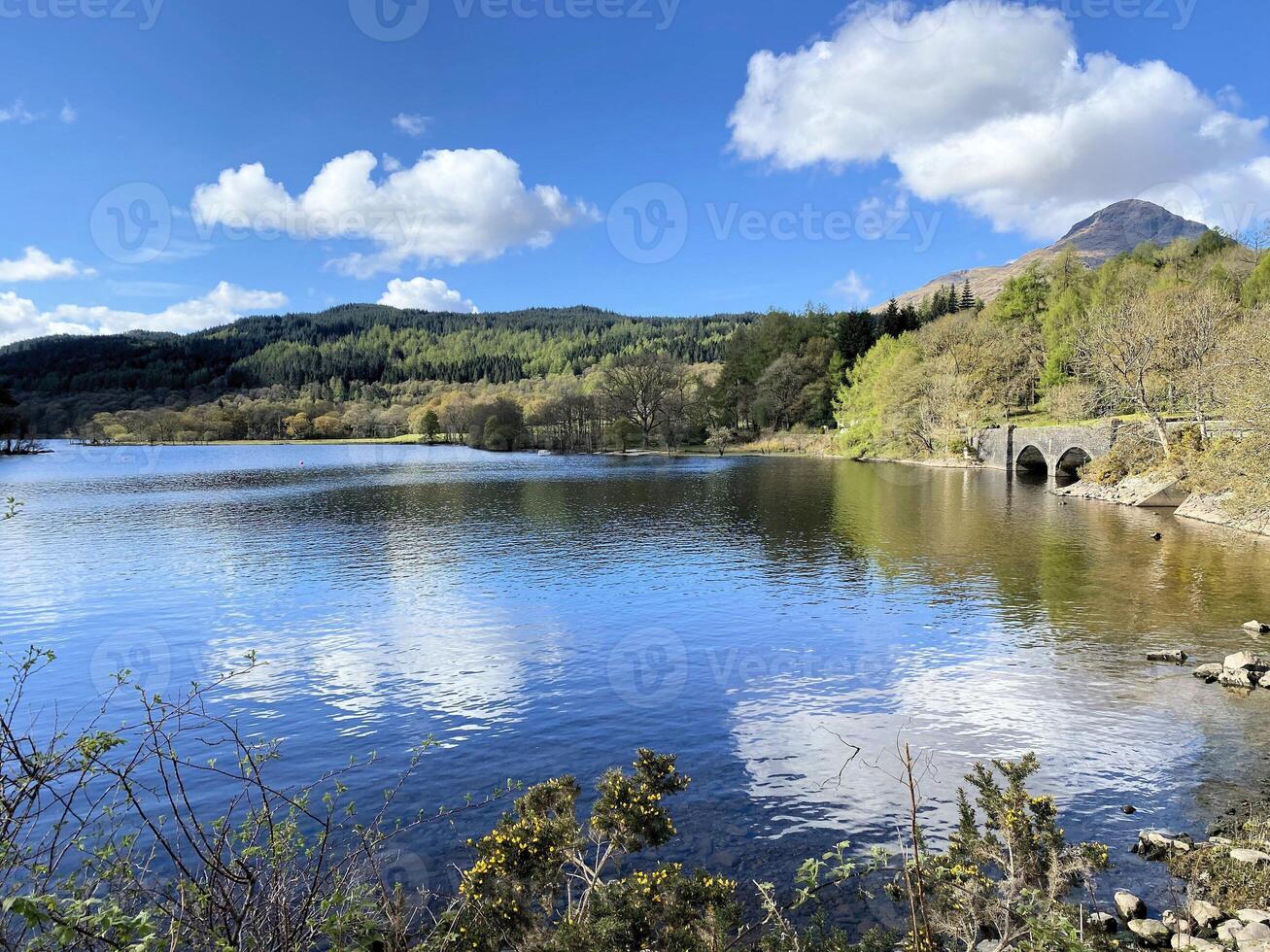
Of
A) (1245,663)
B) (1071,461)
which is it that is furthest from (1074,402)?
(1245,663)

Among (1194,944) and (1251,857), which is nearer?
(1194,944)

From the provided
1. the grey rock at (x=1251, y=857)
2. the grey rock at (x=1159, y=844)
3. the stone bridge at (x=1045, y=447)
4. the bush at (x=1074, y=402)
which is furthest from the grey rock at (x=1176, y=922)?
the bush at (x=1074, y=402)

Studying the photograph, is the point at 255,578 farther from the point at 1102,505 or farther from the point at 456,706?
the point at 1102,505

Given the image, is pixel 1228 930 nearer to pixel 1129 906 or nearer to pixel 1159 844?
pixel 1129 906

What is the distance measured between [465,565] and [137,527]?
27123mm

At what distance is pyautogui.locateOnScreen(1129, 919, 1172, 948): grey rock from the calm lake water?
2.67 meters

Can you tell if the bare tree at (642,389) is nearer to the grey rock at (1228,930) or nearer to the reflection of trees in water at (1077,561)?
the reflection of trees in water at (1077,561)

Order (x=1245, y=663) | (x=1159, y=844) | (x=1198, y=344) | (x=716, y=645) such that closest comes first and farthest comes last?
(x=1159, y=844) → (x=1245, y=663) → (x=716, y=645) → (x=1198, y=344)

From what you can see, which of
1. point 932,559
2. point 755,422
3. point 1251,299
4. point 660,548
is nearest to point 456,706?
point 660,548

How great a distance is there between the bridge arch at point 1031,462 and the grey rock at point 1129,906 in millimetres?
78279

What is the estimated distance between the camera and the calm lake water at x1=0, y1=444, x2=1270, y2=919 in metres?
14.1

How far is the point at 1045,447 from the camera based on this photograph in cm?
6875

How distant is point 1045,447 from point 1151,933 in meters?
68.4

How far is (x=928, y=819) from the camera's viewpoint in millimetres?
12664
